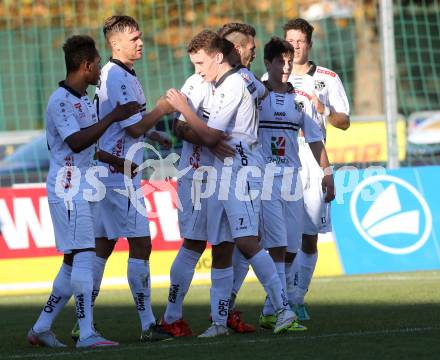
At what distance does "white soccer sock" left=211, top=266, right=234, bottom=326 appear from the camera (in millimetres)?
8695

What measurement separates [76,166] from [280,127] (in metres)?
1.80

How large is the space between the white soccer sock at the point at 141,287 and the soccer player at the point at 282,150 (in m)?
0.99

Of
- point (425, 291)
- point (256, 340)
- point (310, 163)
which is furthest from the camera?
point (425, 291)

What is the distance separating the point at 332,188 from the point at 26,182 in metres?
6.75

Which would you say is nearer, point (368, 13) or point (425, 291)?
point (425, 291)

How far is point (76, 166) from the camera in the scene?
27.5 ft

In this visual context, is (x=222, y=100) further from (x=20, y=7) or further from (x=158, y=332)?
(x=20, y=7)

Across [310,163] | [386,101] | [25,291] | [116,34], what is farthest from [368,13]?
[116,34]

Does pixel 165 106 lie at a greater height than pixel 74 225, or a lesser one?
greater

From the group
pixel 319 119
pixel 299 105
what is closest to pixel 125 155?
pixel 299 105

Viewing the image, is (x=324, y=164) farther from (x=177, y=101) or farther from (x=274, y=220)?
(x=177, y=101)

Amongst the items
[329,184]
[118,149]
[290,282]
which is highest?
[118,149]

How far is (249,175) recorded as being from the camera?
336 inches

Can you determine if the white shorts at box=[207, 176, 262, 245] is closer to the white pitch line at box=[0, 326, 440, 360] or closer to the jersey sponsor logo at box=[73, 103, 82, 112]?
the white pitch line at box=[0, 326, 440, 360]
